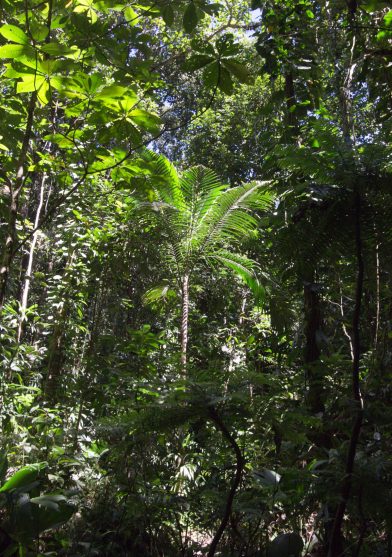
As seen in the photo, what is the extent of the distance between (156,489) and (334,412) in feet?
3.85

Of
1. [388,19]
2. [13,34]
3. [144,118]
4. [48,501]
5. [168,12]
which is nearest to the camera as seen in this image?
[13,34]

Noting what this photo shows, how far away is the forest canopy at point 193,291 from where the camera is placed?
174 cm

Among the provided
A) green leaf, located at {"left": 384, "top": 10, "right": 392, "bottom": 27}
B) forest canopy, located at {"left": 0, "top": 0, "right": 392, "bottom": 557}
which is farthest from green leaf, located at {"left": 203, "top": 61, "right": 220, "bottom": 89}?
green leaf, located at {"left": 384, "top": 10, "right": 392, "bottom": 27}

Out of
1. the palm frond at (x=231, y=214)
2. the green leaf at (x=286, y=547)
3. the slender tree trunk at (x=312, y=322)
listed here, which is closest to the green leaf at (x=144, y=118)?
the green leaf at (x=286, y=547)

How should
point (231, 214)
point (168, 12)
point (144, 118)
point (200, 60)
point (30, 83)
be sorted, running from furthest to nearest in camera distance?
point (231, 214)
point (168, 12)
point (200, 60)
point (144, 118)
point (30, 83)

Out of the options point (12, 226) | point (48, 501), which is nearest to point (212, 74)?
point (12, 226)

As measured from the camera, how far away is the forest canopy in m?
1.74

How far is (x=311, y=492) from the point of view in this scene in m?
1.93

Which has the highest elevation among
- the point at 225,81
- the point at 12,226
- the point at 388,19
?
the point at 388,19

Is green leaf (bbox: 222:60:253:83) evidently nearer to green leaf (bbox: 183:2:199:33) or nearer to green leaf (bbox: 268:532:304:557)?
green leaf (bbox: 183:2:199:33)

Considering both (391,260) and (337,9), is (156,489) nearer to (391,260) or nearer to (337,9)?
(391,260)

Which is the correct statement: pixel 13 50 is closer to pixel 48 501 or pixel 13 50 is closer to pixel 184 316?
pixel 48 501

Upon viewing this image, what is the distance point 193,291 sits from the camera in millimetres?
6664

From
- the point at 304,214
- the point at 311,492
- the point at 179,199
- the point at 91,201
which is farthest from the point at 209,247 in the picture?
the point at 311,492
